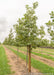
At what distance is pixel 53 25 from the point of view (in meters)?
5.34

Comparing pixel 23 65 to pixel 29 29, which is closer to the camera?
pixel 29 29

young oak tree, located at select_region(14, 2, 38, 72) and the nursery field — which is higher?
young oak tree, located at select_region(14, 2, 38, 72)

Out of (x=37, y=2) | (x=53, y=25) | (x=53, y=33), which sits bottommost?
(x=53, y=33)

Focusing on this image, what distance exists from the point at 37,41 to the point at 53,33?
102 inches

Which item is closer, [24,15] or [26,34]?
[26,34]

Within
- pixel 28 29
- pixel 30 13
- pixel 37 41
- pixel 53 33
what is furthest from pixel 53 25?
pixel 30 13

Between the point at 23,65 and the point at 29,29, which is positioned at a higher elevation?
the point at 29,29

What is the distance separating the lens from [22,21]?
28.9 feet

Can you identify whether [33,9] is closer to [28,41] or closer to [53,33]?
[28,41]

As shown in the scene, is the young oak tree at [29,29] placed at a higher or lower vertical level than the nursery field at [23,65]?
higher

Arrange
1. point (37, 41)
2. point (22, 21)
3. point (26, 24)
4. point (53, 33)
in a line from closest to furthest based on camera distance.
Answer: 1. point (53, 33)
2. point (37, 41)
3. point (26, 24)
4. point (22, 21)

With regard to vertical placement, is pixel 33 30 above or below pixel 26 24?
below

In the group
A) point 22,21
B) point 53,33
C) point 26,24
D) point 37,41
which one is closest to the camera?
point 53,33

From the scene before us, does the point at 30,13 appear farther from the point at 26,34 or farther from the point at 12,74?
the point at 12,74
